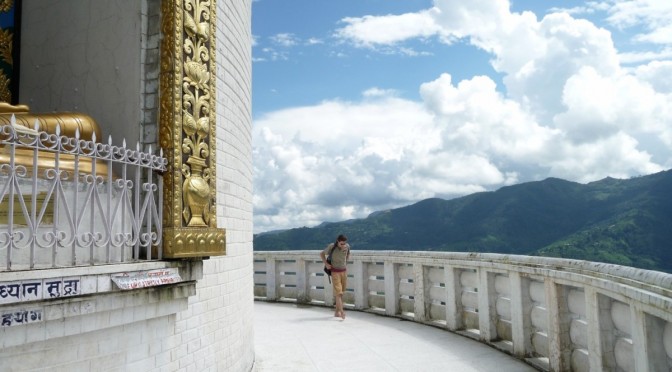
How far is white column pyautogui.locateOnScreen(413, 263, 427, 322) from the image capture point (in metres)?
11.7

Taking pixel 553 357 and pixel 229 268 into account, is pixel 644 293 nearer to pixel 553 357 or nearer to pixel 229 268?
pixel 553 357

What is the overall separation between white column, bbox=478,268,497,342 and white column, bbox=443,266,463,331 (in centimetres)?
96

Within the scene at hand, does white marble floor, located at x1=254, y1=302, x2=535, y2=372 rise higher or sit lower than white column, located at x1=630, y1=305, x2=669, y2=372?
lower

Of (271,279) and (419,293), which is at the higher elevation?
(271,279)

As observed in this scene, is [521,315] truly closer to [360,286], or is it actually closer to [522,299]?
[522,299]

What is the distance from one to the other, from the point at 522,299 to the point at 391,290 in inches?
180

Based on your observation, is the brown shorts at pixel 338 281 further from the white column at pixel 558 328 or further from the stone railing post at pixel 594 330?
the stone railing post at pixel 594 330

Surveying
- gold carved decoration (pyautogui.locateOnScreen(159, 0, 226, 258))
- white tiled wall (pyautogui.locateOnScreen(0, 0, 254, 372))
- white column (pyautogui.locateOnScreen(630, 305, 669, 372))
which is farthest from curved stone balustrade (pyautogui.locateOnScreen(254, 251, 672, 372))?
gold carved decoration (pyautogui.locateOnScreen(159, 0, 226, 258))

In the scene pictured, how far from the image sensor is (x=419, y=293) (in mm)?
11820

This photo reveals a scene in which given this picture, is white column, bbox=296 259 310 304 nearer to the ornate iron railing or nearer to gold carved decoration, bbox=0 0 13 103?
gold carved decoration, bbox=0 0 13 103

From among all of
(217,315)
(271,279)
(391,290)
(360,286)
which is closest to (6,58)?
(217,315)

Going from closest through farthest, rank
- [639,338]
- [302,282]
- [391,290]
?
[639,338] → [391,290] → [302,282]

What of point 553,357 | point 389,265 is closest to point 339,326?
point 389,265

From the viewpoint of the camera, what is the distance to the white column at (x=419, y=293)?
1169 centimetres
